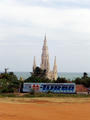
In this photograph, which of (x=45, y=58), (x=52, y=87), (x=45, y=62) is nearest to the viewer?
(x=52, y=87)

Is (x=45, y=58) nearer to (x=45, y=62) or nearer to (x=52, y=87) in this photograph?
(x=45, y=62)

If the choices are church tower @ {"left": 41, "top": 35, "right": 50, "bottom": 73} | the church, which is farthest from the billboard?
church tower @ {"left": 41, "top": 35, "right": 50, "bottom": 73}

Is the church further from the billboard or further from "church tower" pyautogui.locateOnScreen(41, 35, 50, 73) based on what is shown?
the billboard

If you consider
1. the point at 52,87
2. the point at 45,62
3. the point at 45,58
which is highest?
the point at 45,58

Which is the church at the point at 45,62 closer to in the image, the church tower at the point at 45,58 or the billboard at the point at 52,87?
the church tower at the point at 45,58

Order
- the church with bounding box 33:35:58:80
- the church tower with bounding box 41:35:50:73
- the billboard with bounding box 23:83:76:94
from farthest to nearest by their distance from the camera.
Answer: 1. the church tower with bounding box 41:35:50:73
2. the church with bounding box 33:35:58:80
3. the billboard with bounding box 23:83:76:94

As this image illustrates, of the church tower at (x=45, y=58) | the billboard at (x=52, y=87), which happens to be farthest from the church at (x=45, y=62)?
the billboard at (x=52, y=87)

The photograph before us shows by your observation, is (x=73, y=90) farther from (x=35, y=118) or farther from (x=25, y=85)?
(x=35, y=118)

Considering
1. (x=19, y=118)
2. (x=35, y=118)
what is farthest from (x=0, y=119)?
(x=35, y=118)

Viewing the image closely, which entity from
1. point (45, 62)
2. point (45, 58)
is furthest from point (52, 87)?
point (45, 58)

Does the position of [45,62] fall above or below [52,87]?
above

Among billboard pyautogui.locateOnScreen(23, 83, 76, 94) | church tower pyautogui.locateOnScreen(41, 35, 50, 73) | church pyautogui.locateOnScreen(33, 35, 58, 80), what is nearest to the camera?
billboard pyautogui.locateOnScreen(23, 83, 76, 94)

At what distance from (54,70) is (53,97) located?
64.6 meters

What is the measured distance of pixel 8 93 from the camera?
3956 cm
